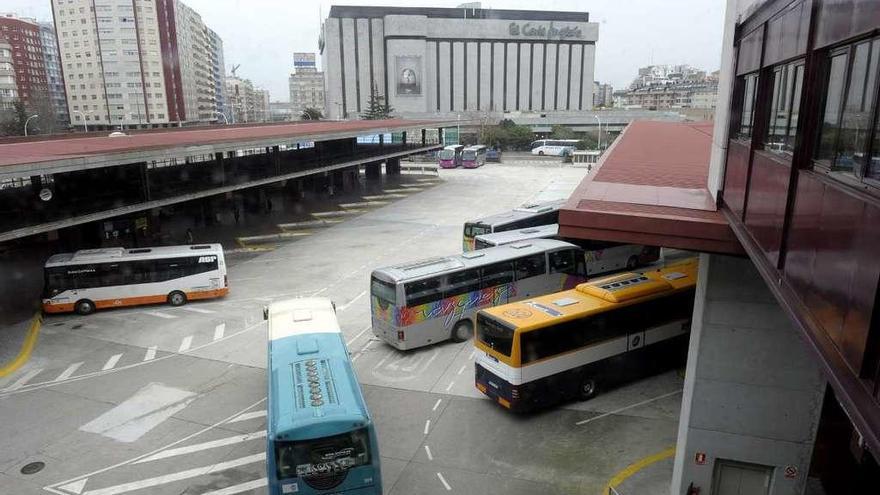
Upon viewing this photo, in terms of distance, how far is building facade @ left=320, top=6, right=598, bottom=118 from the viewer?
12100 centimetres

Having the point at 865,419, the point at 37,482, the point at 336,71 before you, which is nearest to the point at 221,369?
the point at 37,482

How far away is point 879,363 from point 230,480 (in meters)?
11.0

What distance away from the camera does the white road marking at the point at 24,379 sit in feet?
50.2

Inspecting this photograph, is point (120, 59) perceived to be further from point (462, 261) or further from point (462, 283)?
point (462, 283)

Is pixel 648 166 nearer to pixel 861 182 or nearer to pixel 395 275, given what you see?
pixel 395 275

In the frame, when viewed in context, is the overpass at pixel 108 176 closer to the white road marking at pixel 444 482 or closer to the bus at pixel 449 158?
the white road marking at pixel 444 482

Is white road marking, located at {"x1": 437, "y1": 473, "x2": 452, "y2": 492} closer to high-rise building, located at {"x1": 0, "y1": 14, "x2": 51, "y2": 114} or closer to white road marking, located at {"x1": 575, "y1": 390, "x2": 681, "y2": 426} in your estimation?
white road marking, located at {"x1": 575, "y1": 390, "x2": 681, "y2": 426}

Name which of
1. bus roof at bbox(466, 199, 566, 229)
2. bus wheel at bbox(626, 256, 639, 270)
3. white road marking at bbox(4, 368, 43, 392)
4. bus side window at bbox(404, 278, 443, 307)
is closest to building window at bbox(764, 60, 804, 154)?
bus side window at bbox(404, 278, 443, 307)

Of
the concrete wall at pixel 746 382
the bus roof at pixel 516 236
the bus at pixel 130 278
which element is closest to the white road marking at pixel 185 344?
the bus at pixel 130 278

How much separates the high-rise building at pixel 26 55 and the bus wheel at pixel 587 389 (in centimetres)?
10642

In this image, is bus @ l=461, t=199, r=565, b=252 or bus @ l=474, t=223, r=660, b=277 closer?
bus @ l=474, t=223, r=660, b=277

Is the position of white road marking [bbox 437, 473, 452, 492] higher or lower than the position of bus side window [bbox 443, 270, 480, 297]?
lower

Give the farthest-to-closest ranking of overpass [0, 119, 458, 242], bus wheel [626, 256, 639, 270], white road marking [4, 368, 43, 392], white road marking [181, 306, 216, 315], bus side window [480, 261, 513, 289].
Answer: bus wheel [626, 256, 639, 270]
white road marking [181, 306, 216, 315]
overpass [0, 119, 458, 242]
bus side window [480, 261, 513, 289]
white road marking [4, 368, 43, 392]

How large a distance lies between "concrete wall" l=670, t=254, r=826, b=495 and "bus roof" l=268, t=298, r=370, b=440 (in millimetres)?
5626
